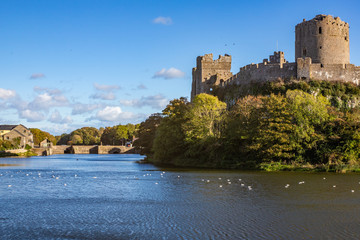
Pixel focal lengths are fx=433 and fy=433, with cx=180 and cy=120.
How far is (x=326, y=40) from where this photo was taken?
188ft

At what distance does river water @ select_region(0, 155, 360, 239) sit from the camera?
14.2 m

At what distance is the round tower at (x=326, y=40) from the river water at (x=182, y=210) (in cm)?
3279

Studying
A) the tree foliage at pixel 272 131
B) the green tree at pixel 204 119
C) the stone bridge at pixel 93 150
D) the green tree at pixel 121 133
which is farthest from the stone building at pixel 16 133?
the green tree at pixel 204 119

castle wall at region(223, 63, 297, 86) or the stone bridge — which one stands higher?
castle wall at region(223, 63, 297, 86)

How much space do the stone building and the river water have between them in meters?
92.0

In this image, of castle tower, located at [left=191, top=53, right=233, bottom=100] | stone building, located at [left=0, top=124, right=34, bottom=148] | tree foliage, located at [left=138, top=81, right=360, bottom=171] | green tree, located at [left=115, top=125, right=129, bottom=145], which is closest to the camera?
tree foliage, located at [left=138, top=81, right=360, bottom=171]

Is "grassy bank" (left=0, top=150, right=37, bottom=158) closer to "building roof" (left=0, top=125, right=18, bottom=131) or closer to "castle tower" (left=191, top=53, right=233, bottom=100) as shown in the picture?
"building roof" (left=0, top=125, right=18, bottom=131)

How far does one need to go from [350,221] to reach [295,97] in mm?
26865

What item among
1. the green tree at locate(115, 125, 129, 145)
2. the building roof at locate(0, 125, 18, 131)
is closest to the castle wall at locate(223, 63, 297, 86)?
the building roof at locate(0, 125, 18, 131)

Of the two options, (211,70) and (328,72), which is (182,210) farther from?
(211,70)

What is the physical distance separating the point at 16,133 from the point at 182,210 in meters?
105

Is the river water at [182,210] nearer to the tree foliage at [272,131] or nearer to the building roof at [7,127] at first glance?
the tree foliage at [272,131]

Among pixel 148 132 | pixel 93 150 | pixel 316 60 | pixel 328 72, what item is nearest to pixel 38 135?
pixel 93 150

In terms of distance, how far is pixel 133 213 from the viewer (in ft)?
57.8
